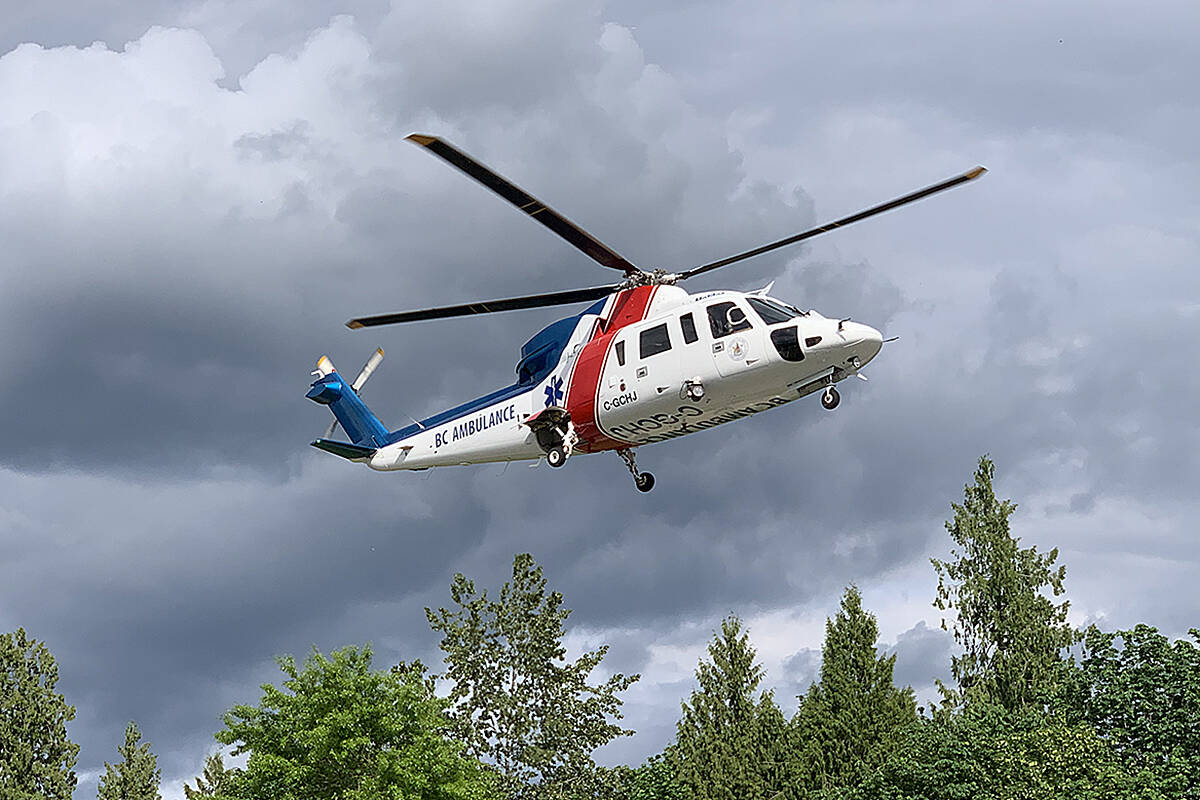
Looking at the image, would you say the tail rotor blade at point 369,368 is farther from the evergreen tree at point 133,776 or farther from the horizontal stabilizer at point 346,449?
the evergreen tree at point 133,776

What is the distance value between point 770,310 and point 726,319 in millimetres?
892

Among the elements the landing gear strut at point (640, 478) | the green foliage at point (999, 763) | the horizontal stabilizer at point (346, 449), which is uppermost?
the horizontal stabilizer at point (346, 449)

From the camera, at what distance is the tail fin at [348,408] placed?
38.8 m

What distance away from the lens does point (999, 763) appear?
49.1m

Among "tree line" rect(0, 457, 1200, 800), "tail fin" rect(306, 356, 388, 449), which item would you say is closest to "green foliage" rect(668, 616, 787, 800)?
"tree line" rect(0, 457, 1200, 800)

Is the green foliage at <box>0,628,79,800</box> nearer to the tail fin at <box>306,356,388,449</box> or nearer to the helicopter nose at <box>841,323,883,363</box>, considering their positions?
the tail fin at <box>306,356,388,449</box>

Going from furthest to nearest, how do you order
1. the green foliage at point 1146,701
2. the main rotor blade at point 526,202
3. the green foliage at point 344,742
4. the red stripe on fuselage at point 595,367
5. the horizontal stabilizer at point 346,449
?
the green foliage at point 1146,701
the green foliage at point 344,742
the horizontal stabilizer at point 346,449
the red stripe on fuselage at point 595,367
the main rotor blade at point 526,202

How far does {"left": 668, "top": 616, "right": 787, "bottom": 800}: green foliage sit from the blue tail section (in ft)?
66.1

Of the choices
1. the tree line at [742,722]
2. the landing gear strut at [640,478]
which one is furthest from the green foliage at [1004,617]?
the landing gear strut at [640,478]

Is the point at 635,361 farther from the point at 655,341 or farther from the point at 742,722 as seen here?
the point at 742,722

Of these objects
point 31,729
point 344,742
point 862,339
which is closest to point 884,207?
point 862,339

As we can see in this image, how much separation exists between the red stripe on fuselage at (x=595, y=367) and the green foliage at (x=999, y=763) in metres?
24.9

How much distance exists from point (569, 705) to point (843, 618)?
12.2 meters

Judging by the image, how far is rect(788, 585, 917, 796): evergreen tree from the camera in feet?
174
